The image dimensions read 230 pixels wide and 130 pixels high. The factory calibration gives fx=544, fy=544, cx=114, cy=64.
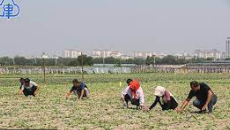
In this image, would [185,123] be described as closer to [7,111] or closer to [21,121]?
[21,121]

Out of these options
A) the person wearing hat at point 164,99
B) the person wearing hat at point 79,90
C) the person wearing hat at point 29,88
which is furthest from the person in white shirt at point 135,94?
the person wearing hat at point 29,88

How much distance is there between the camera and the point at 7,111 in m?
16.0

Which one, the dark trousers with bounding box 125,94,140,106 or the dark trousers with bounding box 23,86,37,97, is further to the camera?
the dark trousers with bounding box 23,86,37,97

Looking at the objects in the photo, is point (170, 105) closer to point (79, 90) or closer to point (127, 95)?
point (127, 95)

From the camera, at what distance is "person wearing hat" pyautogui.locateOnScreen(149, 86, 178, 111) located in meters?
15.4

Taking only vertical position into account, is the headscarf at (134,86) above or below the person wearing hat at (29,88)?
above

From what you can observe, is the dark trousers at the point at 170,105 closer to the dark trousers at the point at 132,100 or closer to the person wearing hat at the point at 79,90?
the dark trousers at the point at 132,100

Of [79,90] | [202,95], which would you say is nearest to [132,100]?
[202,95]

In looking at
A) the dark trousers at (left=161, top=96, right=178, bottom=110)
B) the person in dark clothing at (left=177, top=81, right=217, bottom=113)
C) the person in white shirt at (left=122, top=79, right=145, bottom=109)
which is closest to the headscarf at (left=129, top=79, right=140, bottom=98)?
the person in white shirt at (left=122, top=79, right=145, bottom=109)

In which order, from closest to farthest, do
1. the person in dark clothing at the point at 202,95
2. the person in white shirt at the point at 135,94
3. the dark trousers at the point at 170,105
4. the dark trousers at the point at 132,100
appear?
the person in dark clothing at the point at 202,95 → the dark trousers at the point at 170,105 → the person in white shirt at the point at 135,94 → the dark trousers at the point at 132,100

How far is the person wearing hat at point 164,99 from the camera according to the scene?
15360 mm

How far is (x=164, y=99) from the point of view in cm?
1563

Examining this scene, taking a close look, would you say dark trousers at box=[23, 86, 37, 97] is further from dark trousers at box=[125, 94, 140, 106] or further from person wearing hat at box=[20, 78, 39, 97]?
dark trousers at box=[125, 94, 140, 106]

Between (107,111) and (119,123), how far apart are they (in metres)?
3.29
